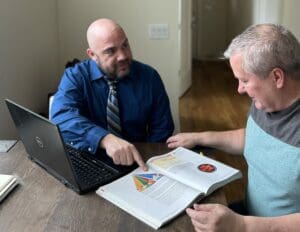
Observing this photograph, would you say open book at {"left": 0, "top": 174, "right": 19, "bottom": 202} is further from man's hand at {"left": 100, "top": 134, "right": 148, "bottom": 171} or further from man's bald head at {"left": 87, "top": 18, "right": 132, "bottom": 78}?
man's bald head at {"left": 87, "top": 18, "right": 132, "bottom": 78}

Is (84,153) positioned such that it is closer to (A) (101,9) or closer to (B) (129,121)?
(B) (129,121)

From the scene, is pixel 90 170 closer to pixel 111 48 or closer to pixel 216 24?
pixel 111 48

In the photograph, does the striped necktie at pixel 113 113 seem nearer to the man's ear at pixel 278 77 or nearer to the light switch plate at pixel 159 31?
the man's ear at pixel 278 77

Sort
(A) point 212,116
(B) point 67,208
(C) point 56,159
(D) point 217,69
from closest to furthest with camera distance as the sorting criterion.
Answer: (B) point 67,208, (C) point 56,159, (A) point 212,116, (D) point 217,69

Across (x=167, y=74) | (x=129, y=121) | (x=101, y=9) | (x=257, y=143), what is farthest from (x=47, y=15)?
(x=257, y=143)

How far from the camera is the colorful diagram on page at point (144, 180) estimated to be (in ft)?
4.21

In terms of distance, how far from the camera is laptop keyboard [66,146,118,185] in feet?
4.40

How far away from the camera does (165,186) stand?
50.3 inches

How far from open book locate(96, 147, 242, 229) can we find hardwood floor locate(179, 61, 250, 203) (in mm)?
1491

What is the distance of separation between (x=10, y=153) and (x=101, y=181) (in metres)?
0.45

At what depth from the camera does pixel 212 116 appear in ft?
14.4

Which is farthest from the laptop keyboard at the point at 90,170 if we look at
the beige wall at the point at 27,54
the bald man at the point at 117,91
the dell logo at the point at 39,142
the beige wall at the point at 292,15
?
the beige wall at the point at 292,15

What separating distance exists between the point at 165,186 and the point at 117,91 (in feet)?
2.43

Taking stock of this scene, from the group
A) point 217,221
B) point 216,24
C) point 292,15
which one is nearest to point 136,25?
point 292,15
